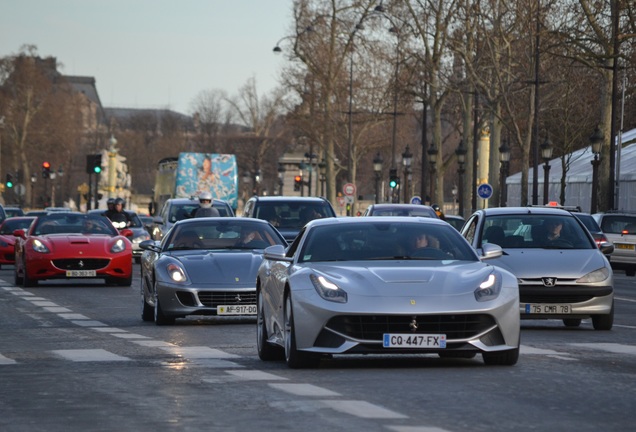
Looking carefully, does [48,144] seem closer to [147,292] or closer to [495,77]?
[495,77]

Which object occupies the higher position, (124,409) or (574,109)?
(574,109)

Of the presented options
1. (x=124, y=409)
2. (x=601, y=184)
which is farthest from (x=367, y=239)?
(x=601, y=184)

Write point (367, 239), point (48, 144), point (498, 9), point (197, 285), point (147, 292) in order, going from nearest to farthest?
point (367, 239), point (197, 285), point (147, 292), point (498, 9), point (48, 144)

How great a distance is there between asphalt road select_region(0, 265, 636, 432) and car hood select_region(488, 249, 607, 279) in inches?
46.2

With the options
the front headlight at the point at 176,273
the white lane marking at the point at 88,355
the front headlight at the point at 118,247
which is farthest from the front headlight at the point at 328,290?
the front headlight at the point at 118,247

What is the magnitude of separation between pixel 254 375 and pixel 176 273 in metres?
8.09

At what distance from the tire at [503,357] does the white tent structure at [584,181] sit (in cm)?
5093

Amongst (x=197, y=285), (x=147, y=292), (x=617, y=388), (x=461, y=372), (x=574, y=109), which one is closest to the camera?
(x=617, y=388)

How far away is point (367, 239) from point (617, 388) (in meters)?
3.37

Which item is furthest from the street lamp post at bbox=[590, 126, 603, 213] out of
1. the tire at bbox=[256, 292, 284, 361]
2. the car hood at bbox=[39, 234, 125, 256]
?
the tire at bbox=[256, 292, 284, 361]

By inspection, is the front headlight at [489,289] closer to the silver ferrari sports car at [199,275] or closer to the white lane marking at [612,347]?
the white lane marking at [612,347]

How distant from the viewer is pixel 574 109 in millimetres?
89000

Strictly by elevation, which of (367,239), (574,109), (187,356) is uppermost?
(574,109)

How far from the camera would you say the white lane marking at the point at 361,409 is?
32.8ft
